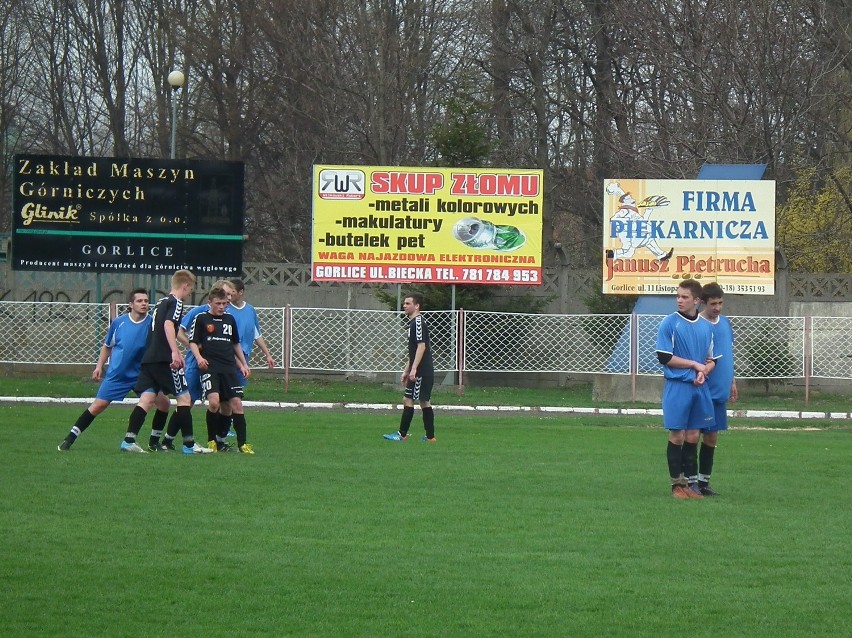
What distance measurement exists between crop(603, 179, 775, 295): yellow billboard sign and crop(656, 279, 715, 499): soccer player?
49.5ft

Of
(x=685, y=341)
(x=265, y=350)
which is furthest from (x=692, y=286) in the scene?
(x=265, y=350)

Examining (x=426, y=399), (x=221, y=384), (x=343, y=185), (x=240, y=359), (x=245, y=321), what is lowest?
(x=426, y=399)

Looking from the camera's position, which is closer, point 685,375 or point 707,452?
point 685,375

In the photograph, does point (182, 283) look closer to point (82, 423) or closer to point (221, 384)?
point (221, 384)

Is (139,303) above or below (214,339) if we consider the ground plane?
above

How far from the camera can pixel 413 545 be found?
344 inches

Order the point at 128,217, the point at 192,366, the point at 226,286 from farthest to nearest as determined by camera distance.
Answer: the point at 128,217 < the point at 192,366 < the point at 226,286

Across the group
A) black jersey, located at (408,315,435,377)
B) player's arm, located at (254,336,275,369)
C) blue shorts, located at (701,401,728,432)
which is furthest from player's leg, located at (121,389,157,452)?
blue shorts, located at (701,401,728,432)

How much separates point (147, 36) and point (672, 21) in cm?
1703

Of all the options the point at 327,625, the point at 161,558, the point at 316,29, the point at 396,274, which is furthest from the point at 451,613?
the point at 316,29

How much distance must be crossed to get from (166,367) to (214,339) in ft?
1.89

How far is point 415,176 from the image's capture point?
26.6 meters

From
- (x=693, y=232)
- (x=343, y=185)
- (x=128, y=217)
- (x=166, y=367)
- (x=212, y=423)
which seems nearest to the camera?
(x=166, y=367)

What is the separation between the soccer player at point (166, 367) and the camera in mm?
13688
